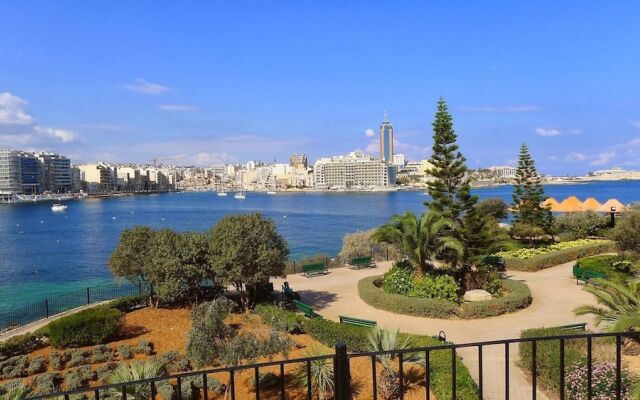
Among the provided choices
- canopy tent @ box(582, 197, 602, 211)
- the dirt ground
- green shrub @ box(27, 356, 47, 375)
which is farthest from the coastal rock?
canopy tent @ box(582, 197, 602, 211)

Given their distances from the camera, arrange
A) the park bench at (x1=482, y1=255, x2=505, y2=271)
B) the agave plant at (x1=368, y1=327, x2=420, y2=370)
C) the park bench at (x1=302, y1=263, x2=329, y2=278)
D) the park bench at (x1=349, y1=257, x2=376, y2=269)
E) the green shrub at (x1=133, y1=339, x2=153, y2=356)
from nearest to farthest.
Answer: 1. the agave plant at (x1=368, y1=327, x2=420, y2=370)
2. the green shrub at (x1=133, y1=339, x2=153, y2=356)
3. the park bench at (x1=482, y1=255, x2=505, y2=271)
4. the park bench at (x1=302, y1=263, x2=329, y2=278)
5. the park bench at (x1=349, y1=257, x2=376, y2=269)

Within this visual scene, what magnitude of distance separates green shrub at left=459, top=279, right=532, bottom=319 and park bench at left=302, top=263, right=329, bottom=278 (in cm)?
826

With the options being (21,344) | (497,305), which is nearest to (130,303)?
(21,344)

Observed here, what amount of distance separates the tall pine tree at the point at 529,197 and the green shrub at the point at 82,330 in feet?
77.9

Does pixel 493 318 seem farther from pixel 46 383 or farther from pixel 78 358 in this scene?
pixel 46 383

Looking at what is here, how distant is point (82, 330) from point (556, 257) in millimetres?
19396

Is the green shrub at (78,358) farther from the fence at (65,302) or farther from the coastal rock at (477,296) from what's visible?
the coastal rock at (477,296)

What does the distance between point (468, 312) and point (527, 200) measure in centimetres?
1735

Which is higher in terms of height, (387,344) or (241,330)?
(387,344)

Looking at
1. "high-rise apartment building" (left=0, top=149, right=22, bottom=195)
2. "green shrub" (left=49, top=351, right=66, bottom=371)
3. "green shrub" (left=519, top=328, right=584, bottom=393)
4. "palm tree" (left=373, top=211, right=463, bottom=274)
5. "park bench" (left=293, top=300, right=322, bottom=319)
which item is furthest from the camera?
"high-rise apartment building" (left=0, top=149, right=22, bottom=195)

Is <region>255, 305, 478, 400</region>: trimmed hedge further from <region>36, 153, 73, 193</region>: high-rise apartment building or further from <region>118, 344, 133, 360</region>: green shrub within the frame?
<region>36, 153, 73, 193</region>: high-rise apartment building

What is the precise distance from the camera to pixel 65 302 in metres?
22.1

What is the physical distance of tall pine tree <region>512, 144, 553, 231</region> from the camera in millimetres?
27145

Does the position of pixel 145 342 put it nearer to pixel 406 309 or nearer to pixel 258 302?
pixel 258 302
